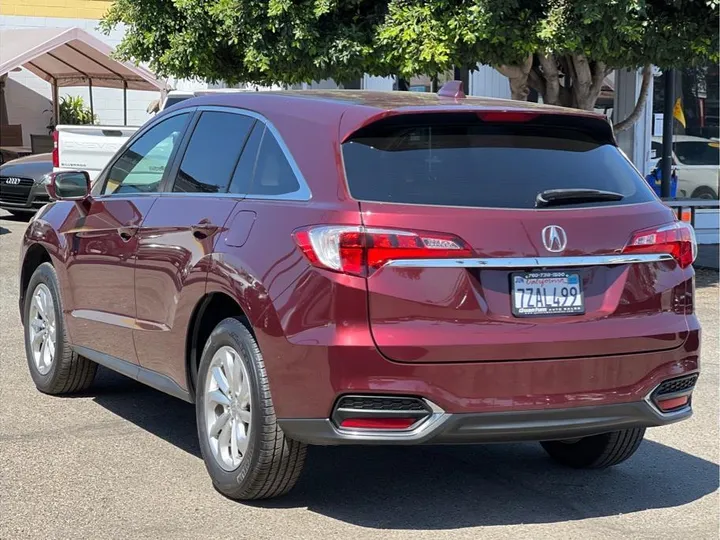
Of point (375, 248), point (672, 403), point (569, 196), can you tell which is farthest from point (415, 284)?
point (672, 403)

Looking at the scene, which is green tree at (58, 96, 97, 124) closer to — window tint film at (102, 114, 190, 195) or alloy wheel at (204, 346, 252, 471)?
window tint film at (102, 114, 190, 195)

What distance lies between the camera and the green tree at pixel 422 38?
11398 millimetres

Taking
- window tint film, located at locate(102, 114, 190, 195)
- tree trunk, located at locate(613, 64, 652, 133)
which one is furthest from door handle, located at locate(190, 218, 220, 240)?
tree trunk, located at locate(613, 64, 652, 133)

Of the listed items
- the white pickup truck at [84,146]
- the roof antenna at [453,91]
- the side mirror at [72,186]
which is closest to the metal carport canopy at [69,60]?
the white pickup truck at [84,146]

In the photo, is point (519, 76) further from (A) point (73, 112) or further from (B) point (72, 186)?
(A) point (73, 112)

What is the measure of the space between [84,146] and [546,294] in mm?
13914

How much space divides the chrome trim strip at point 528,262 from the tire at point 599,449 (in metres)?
1.06

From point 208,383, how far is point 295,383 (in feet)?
2.55

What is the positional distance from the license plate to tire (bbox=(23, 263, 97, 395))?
130 inches

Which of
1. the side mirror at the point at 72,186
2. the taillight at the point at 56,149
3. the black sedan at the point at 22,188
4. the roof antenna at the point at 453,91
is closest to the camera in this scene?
the roof antenna at the point at 453,91

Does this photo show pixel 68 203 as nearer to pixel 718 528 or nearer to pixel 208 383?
pixel 208 383

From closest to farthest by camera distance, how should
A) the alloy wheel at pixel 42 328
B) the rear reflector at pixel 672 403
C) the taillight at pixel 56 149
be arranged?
the rear reflector at pixel 672 403, the alloy wheel at pixel 42 328, the taillight at pixel 56 149

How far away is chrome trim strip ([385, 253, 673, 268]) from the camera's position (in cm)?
448

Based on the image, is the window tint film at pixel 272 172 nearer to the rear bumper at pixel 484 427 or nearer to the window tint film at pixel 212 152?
the window tint film at pixel 212 152
